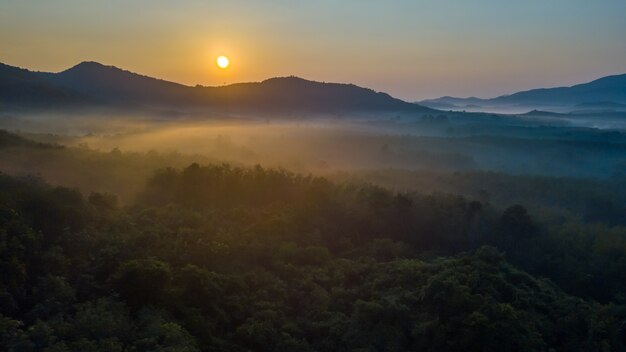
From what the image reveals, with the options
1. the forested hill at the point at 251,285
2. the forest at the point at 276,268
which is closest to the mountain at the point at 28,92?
the forest at the point at 276,268

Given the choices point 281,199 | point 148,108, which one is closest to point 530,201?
point 281,199

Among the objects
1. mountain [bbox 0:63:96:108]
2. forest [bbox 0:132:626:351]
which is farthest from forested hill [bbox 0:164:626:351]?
mountain [bbox 0:63:96:108]

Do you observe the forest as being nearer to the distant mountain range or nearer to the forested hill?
the forested hill

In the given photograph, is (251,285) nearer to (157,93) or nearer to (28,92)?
(28,92)

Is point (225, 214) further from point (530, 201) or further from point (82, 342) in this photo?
point (530, 201)

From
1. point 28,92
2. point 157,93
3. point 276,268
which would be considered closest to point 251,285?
point 276,268

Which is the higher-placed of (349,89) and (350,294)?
(349,89)
